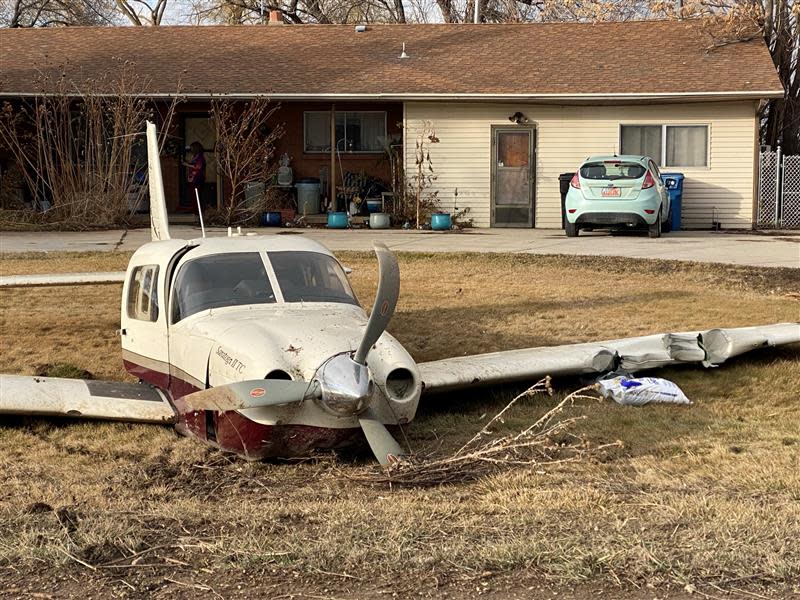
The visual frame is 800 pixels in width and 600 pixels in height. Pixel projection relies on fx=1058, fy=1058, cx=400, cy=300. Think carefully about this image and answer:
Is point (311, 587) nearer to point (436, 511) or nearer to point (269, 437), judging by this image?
point (436, 511)

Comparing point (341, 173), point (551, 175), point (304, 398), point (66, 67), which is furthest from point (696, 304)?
point (66, 67)

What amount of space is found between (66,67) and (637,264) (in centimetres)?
1745

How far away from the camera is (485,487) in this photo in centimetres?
641

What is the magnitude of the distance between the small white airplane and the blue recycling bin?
14.9m

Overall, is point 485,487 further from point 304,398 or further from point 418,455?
point 304,398

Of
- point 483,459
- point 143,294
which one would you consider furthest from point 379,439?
point 143,294

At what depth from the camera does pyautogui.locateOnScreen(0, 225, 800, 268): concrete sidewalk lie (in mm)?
19422

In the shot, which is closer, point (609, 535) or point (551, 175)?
point (609, 535)

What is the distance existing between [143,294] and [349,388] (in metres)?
3.10

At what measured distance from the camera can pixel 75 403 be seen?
7867 mm

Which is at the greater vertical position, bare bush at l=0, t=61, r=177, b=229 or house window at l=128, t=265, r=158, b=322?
bare bush at l=0, t=61, r=177, b=229

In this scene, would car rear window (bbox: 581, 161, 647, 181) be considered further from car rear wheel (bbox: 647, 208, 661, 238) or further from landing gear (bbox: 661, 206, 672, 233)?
landing gear (bbox: 661, 206, 672, 233)

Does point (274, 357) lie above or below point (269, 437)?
above

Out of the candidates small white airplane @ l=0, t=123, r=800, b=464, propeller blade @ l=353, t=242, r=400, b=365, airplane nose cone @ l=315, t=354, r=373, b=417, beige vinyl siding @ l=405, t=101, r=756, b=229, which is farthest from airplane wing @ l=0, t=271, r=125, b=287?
beige vinyl siding @ l=405, t=101, r=756, b=229
